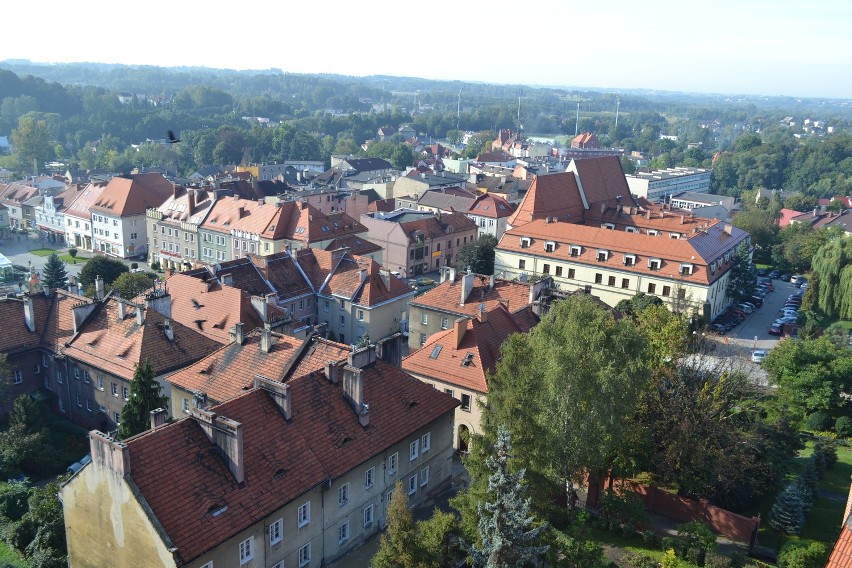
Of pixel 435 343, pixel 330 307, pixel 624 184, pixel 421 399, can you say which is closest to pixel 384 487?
pixel 421 399

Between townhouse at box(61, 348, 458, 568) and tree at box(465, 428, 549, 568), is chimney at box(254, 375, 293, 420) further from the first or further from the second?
tree at box(465, 428, 549, 568)

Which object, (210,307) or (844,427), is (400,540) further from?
(844,427)

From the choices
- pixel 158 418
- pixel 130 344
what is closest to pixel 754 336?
pixel 130 344

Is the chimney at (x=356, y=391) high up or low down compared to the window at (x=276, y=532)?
up

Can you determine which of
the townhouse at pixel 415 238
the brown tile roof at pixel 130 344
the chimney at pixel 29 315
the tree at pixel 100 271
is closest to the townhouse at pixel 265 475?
the brown tile roof at pixel 130 344

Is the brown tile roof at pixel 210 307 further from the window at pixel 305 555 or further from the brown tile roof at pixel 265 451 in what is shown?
the window at pixel 305 555

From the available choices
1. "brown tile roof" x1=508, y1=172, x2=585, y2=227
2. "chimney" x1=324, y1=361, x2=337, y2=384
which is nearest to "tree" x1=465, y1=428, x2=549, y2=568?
"chimney" x1=324, y1=361, x2=337, y2=384
